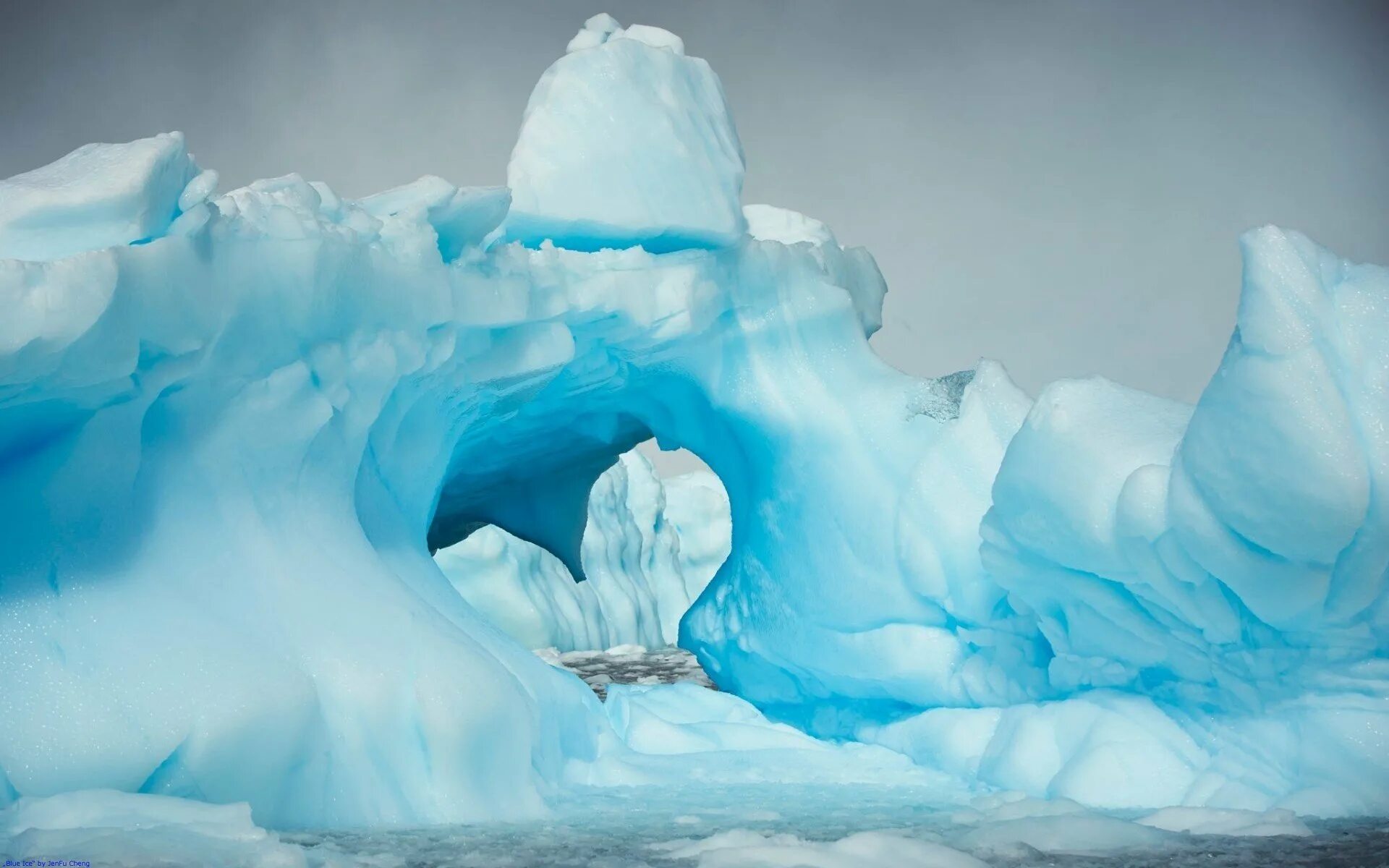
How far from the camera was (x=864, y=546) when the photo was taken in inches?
235

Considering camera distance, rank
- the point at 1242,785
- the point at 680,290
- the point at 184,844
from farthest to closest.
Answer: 1. the point at 680,290
2. the point at 1242,785
3. the point at 184,844

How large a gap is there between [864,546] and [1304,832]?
9.84ft

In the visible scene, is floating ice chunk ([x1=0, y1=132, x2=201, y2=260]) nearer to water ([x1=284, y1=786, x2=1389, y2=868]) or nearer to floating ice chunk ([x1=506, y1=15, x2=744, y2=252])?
water ([x1=284, y1=786, x2=1389, y2=868])

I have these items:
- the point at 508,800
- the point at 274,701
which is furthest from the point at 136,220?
the point at 508,800

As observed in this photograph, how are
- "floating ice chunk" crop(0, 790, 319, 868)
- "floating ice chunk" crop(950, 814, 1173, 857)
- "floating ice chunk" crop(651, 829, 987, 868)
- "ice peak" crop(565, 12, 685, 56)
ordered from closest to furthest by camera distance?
"floating ice chunk" crop(0, 790, 319, 868) → "floating ice chunk" crop(651, 829, 987, 868) → "floating ice chunk" crop(950, 814, 1173, 857) → "ice peak" crop(565, 12, 685, 56)

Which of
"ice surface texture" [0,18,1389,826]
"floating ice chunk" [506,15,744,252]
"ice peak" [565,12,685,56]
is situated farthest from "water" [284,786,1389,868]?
"ice peak" [565,12,685,56]

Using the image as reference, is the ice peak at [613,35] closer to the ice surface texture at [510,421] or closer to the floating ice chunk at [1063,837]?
the ice surface texture at [510,421]

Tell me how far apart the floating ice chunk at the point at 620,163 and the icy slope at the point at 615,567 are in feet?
23.4

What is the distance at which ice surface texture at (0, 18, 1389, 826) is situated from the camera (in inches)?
132

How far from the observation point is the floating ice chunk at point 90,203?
10.8 feet

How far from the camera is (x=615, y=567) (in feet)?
50.6

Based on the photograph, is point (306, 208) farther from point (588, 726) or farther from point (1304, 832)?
point (1304, 832)

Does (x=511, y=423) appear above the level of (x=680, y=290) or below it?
below

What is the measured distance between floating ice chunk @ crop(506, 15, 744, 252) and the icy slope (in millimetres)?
7120
